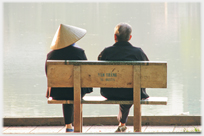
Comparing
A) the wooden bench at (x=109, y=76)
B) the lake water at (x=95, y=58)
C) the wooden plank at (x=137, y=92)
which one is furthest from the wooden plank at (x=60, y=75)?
the lake water at (x=95, y=58)

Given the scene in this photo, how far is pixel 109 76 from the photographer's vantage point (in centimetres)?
431

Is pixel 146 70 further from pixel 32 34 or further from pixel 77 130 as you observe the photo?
pixel 32 34

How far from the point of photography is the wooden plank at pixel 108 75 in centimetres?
429

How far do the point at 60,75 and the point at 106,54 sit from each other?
0.51 meters

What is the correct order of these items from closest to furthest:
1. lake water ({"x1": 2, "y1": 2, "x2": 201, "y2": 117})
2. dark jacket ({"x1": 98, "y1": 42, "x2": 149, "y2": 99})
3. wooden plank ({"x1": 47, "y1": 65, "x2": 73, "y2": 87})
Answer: wooden plank ({"x1": 47, "y1": 65, "x2": 73, "y2": 87}), dark jacket ({"x1": 98, "y1": 42, "x2": 149, "y2": 99}), lake water ({"x1": 2, "y1": 2, "x2": 201, "y2": 117})

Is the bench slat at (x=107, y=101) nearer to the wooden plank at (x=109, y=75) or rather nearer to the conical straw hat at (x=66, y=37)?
the wooden plank at (x=109, y=75)

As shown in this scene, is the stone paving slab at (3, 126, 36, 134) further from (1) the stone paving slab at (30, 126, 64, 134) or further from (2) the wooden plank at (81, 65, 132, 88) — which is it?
(2) the wooden plank at (81, 65, 132, 88)

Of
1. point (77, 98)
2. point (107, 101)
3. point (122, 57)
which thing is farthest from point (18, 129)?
point (122, 57)

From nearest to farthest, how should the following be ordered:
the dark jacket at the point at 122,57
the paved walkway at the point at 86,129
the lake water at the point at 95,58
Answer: the dark jacket at the point at 122,57 < the paved walkway at the point at 86,129 < the lake water at the point at 95,58

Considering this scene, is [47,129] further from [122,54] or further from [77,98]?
[122,54]

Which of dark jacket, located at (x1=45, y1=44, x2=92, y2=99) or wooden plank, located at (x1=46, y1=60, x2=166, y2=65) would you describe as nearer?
wooden plank, located at (x1=46, y1=60, x2=166, y2=65)

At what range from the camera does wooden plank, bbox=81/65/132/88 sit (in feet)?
14.1

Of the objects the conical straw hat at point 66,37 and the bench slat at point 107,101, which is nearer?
the bench slat at point 107,101

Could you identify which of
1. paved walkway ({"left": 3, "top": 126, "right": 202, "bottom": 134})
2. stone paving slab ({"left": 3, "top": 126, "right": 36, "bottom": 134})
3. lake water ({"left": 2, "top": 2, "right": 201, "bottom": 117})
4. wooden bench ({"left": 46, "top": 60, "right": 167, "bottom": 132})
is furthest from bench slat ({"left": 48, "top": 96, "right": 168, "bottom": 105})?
lake water ({"left": 2, "top": 2, "right": 201, "bottom": 117})
